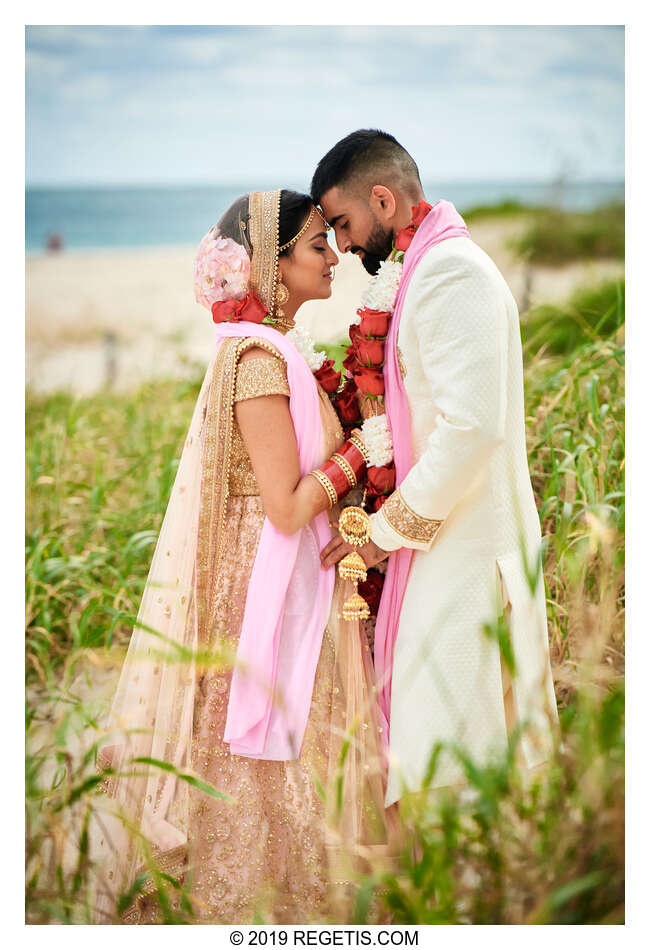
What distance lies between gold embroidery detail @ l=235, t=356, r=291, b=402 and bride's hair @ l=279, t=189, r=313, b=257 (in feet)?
1.19

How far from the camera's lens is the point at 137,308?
13656 millimetres

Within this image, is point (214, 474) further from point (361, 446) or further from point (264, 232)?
point (264, 232)

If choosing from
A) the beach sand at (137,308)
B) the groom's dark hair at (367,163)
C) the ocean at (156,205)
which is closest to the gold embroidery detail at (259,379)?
the groom's dark hair at (367,163)

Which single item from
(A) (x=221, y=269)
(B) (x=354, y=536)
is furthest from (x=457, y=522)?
(A) (x=221, y=269)

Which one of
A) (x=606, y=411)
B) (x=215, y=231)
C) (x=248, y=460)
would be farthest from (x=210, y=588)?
(x=606, y=411)

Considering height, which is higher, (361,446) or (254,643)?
(361,446)

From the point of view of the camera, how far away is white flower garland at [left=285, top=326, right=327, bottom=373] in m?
2.38

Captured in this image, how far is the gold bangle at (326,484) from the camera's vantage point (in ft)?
7.16

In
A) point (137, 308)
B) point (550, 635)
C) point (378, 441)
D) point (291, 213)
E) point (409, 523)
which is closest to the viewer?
point (409, 523)

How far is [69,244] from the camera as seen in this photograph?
539 inches

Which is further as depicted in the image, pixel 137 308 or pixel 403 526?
pixel 137 308

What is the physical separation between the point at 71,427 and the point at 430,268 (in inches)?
115

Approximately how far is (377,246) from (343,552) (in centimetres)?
86
